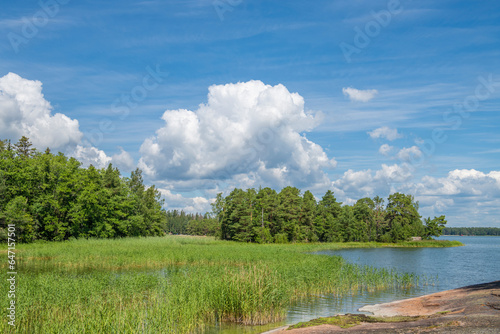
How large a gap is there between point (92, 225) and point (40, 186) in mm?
11990

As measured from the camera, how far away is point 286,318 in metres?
16.0

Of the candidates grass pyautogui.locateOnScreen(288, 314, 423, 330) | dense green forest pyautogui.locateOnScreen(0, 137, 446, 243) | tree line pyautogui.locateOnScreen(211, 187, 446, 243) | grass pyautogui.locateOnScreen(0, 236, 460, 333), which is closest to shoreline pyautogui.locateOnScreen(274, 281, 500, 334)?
grass pyautogui.locateOnScreen(288, 314, 423, 330)

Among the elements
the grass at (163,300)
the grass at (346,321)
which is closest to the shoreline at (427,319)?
the grass at (346,321)

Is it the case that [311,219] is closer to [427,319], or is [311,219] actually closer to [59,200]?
[59,200]

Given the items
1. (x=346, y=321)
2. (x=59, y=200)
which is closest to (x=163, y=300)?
(x=346, y=321)

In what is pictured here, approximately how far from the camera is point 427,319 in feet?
42.4

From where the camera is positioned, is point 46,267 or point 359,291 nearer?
point 359,291

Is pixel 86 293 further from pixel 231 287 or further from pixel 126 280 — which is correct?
pixel 231 287

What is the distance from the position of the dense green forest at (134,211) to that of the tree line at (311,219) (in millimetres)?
235

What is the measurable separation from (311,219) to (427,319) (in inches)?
3000

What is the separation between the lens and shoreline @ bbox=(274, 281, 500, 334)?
11.2 meters

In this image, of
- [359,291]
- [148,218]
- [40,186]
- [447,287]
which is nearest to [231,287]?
[359,291]

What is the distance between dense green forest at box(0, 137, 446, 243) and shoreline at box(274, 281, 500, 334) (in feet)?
151

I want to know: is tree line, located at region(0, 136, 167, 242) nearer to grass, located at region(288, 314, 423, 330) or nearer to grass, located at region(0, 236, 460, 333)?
grass, located at region(0, 236, 460, 333)
